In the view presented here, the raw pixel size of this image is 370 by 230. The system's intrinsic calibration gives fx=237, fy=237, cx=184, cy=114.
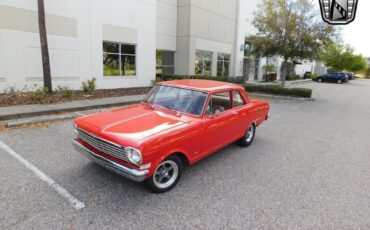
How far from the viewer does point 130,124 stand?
3.73 meters

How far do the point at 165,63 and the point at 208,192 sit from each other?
51.7 feet

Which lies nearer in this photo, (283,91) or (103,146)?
(103,146)

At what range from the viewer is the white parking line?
3.26 meters

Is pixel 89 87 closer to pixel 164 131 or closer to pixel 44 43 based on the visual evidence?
pixel 44 43

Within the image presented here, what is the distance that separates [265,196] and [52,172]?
3547 mm

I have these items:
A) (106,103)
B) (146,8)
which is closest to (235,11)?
(146,8)

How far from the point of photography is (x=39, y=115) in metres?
7.84

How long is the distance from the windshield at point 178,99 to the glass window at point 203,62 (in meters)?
14.9

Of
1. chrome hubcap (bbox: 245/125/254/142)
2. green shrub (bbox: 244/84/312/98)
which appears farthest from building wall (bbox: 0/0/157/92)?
chrome hubcap (bbox: 245/125/254/142)

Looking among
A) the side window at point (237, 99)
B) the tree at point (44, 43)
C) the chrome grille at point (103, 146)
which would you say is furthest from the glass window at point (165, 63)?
the chrome grille at point (103, 146)

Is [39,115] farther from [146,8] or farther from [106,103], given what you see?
[146,8]

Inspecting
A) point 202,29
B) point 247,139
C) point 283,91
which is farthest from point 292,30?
point 247,139

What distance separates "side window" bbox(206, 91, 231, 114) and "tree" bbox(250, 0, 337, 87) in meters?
11.7

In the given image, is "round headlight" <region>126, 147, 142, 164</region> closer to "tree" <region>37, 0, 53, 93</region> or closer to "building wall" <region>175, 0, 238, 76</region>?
"tree" <region>37, 0, 53, 93</region>
